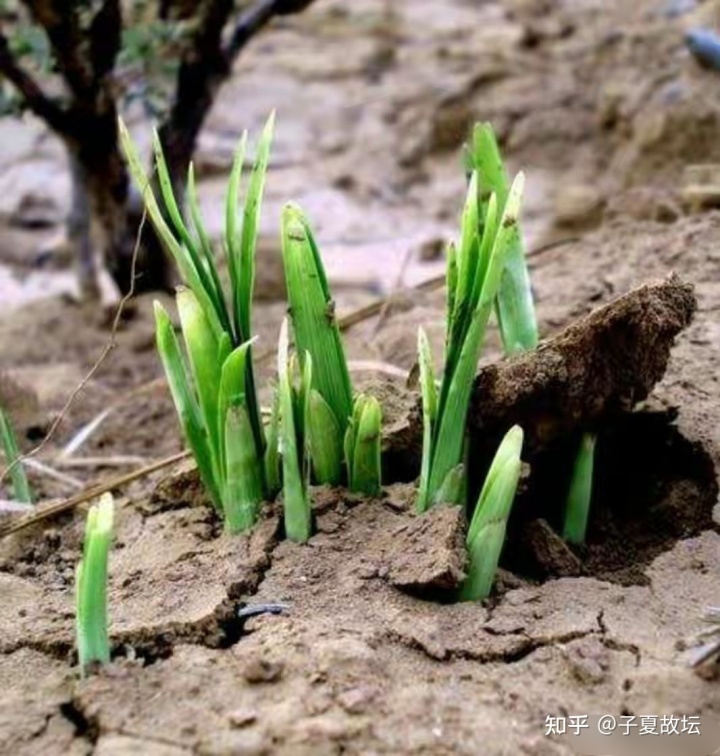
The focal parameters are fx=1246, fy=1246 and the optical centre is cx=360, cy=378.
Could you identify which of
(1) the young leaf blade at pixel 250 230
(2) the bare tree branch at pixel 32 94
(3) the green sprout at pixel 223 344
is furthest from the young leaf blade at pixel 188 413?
(2) the bare tree branch at pixel 32 94

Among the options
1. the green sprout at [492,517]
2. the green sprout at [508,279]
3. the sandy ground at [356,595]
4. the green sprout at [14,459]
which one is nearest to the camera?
the sandy ground at [356,595]

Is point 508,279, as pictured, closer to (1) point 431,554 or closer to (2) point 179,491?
(1) point 431,554

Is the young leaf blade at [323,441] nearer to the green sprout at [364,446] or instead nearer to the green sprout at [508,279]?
the green sprout at [364,446]

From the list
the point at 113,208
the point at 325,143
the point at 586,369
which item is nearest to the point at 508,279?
the point at 586,369

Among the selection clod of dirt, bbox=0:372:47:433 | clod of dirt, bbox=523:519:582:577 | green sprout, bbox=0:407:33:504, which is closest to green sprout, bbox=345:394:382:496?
clod of dirt, bbox=523:519:582:577

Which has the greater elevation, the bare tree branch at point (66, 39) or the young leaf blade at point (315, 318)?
the bare tree branch at point (66, 39)

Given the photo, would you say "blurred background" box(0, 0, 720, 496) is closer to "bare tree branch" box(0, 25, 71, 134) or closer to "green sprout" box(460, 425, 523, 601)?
"bare tree branch" box(0, 25, 71, 134)
